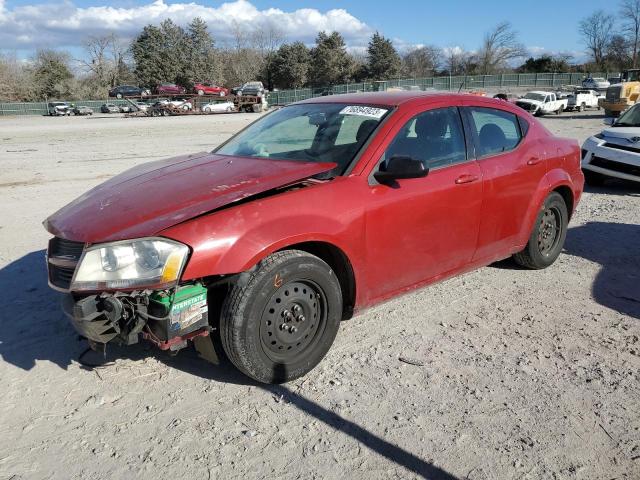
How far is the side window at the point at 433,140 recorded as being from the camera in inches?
146

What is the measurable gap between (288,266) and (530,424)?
5.19ft

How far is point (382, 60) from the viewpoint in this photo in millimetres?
75375

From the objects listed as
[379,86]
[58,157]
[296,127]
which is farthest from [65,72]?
[296,127]

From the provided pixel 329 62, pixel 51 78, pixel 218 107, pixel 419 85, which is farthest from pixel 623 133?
pixel 51 78

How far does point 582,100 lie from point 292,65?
46.3 m

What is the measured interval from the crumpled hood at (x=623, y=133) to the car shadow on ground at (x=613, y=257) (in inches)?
103

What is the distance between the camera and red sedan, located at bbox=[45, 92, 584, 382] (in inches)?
110

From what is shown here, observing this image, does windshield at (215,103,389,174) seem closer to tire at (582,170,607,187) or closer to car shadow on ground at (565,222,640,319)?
car shadow on ground at (565,222,640,319)

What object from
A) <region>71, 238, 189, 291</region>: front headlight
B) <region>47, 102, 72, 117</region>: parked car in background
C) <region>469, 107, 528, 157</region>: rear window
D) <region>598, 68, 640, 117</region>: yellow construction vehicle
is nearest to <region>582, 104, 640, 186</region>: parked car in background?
<region>469, 107, 528, 157</region>: rear window

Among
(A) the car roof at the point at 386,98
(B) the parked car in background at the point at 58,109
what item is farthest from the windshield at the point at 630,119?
(B) the parked car in background at the point at 58,109

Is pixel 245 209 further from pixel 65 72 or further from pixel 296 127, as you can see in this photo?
pixel 65 72

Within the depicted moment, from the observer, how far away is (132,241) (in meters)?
2.78

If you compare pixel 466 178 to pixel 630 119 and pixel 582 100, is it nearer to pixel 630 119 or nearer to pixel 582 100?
pixel 630 119

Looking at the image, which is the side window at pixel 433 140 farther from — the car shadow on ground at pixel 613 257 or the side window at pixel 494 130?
the car shadow on ground at pixel 613 257
